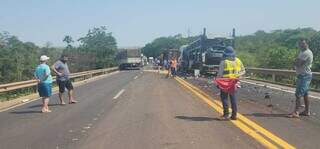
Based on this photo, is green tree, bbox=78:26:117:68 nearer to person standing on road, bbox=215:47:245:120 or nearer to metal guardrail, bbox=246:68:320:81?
metal guardrail, bbox=246:68:320:81

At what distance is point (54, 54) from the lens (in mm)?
70938

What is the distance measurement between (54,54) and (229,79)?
198ft

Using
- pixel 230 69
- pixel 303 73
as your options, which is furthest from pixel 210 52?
pixel 230 69

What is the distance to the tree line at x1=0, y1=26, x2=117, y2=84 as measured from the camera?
45375 millimetres

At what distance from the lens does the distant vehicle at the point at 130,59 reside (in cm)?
7450

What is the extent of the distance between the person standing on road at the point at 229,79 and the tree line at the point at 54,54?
23.3 metres

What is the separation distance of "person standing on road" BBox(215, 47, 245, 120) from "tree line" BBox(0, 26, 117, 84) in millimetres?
23268

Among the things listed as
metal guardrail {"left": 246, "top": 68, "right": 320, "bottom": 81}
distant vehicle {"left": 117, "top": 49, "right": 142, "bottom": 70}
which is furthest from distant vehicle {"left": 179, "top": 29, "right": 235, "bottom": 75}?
distant vehicle {"left": 117, "top": 49, "right": 142, "bottom": 70}

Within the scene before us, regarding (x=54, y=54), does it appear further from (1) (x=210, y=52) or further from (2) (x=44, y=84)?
(2) (x=44, y=84)

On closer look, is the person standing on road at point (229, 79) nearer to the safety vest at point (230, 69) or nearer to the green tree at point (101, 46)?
the safety vest at point (230, 69)

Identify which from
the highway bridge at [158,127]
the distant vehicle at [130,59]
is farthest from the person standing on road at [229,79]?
the distant vehicle at [130,59]

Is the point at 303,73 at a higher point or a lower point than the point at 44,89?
higher

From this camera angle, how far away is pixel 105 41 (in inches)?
3393

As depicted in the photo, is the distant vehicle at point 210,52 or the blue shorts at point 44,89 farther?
the distant vehicle at point 210,52
